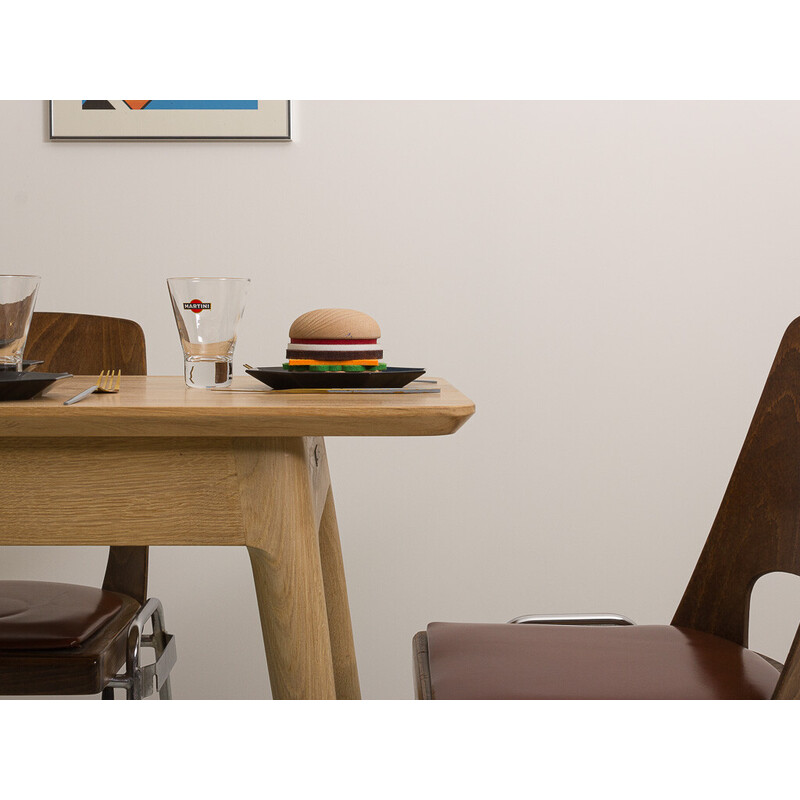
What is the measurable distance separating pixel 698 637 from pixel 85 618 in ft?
2.53

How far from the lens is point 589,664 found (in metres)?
0.98

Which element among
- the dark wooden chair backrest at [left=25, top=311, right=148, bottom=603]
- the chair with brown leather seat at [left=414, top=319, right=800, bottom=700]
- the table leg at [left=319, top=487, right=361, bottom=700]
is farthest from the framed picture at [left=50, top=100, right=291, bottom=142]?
the chair with brown leather seat at [left=414, top=319, right=800, bottom=700]

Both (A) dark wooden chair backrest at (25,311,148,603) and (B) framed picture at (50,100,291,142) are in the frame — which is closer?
(A) dark wooden chair backrest at (25,311,148,603)

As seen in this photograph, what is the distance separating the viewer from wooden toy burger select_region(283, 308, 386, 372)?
1.00 meters

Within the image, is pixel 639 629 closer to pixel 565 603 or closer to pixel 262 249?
pixel 565 603

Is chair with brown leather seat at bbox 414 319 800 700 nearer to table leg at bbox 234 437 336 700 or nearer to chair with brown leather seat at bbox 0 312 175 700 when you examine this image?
table leg at bbox 234 437 336 700

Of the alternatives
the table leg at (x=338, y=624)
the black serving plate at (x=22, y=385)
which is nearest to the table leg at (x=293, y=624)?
the black serving plate at (x=22, y=385)

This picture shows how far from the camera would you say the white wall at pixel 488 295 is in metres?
2.07

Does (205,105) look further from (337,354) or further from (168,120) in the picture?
(337,354)

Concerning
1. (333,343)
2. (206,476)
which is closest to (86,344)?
(333,343)

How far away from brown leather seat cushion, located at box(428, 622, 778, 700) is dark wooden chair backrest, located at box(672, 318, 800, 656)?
1.6 inches

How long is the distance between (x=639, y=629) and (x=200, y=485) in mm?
618

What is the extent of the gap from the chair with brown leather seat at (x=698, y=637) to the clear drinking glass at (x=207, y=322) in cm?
39

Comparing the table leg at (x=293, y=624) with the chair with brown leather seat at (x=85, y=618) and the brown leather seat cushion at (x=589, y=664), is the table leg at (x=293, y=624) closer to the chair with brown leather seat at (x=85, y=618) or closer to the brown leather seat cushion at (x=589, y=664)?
the brown leather seat cushion at (x=589, y=664)
